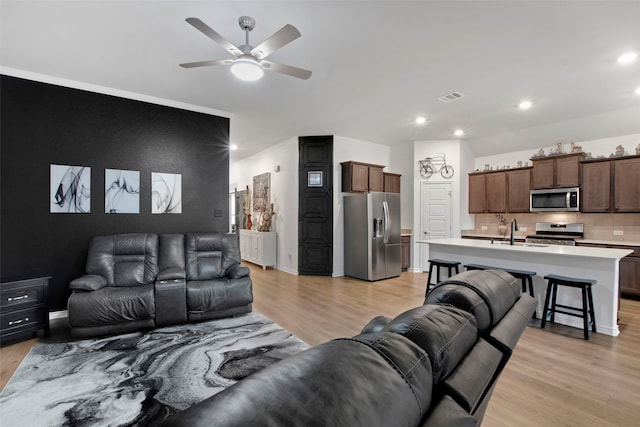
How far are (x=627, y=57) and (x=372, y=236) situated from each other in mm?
3951

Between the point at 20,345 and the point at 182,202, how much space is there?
7.36 ft

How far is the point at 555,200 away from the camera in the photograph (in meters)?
5.32

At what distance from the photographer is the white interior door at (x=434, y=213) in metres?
6.29

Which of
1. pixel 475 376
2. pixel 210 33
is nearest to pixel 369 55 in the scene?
pixel 210 33

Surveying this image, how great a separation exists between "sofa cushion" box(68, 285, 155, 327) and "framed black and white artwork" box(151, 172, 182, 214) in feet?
4.36

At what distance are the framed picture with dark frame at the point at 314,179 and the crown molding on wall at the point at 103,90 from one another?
2029 mm

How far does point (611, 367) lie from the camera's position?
2482 millimetres

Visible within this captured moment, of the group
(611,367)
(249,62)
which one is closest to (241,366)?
(249,62)

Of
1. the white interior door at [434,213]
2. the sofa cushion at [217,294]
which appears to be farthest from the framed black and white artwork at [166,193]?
the white interior door at [434,213]

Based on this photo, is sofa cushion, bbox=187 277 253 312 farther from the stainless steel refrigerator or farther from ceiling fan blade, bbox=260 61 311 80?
the stainless steel refrigerator

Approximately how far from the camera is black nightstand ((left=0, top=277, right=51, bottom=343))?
2.80m

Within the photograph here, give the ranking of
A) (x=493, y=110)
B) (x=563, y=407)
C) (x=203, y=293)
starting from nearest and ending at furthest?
(x=563, y=407) < (x=203, y=293) < (x=493, y=110)

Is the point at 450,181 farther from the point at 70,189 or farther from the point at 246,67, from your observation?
the point at 70,189

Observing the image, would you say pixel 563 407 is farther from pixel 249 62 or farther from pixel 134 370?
pixel 249 62
